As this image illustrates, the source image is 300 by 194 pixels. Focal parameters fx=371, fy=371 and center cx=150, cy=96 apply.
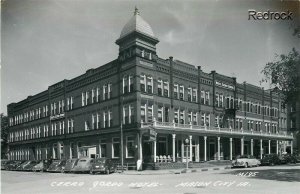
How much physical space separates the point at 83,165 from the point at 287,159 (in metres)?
23.2

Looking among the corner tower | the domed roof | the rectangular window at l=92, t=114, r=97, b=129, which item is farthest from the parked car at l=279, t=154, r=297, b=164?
the rectangular window at l=92, t=114, r=97, b=129

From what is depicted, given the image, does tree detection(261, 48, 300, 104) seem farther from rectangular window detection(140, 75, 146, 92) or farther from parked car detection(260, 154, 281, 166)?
parked car detection(260, 154, 281, 166)

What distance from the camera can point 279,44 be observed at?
16078mm

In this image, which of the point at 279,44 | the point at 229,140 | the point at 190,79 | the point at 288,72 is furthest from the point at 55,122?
the point at 279,44

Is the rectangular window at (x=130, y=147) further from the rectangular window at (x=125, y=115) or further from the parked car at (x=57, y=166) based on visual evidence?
the parked car at (x=57, y=166)

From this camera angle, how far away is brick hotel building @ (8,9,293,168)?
3400 cm

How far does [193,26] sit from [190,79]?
2338 cm

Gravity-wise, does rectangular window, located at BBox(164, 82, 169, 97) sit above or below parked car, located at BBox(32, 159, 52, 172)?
above

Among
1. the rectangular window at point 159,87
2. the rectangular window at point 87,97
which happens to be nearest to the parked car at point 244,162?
the rectangular window at point 159,87

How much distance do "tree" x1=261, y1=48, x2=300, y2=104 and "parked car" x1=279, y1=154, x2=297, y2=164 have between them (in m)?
18.5

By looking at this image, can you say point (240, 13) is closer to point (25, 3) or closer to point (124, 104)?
point (25, 3)

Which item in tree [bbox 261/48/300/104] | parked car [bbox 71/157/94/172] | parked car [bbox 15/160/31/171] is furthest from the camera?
parked car [bbox 15/160/31/171]

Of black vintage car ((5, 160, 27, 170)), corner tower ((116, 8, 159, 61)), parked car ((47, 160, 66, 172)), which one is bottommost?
black vintage car ((5, 160, 27, 170))

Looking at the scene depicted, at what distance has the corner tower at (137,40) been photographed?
33.5 metres
